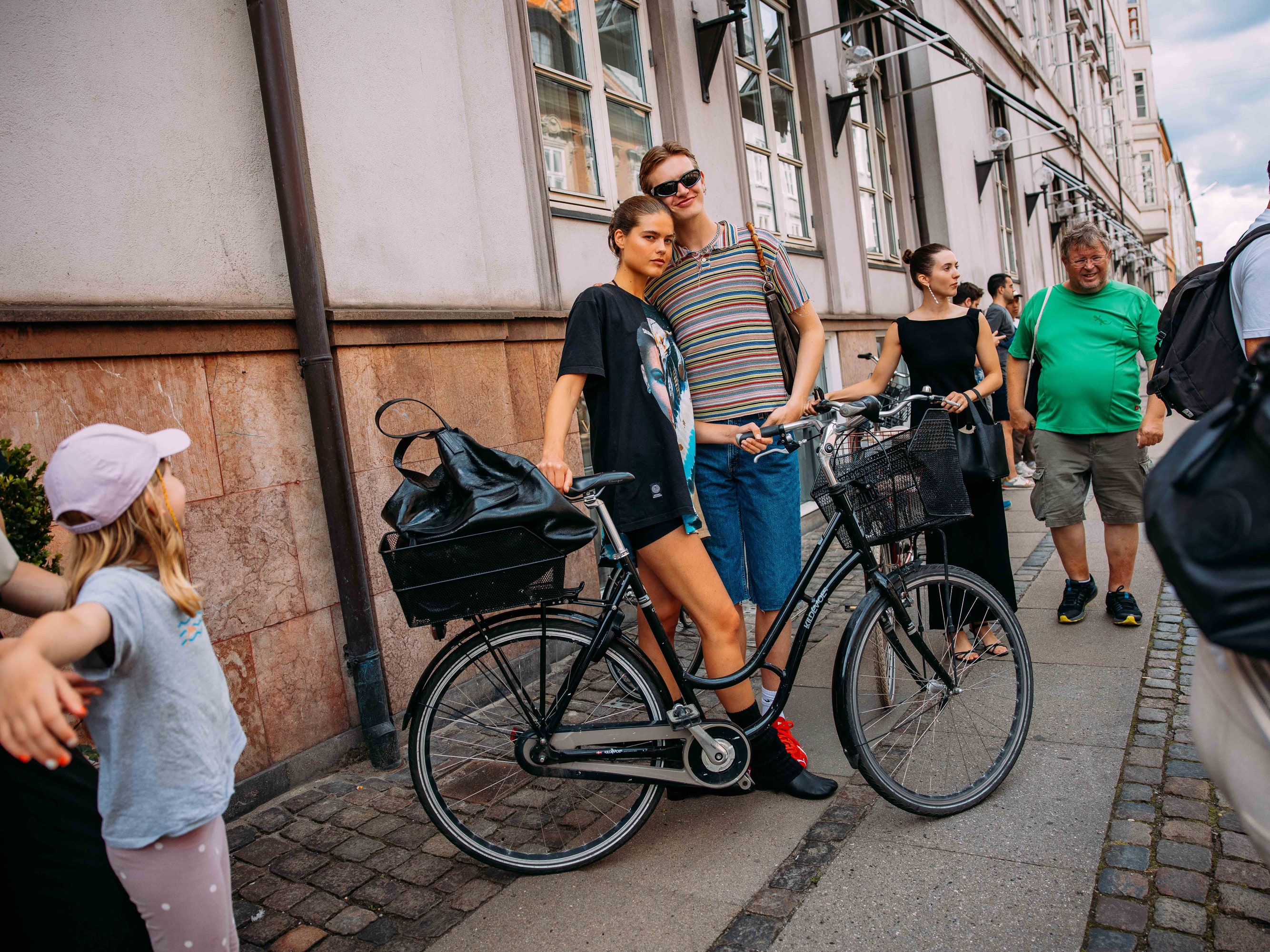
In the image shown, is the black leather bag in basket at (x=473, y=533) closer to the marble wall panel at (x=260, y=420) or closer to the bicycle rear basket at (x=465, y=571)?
the bicycle rear basket at (x=465, y=571)

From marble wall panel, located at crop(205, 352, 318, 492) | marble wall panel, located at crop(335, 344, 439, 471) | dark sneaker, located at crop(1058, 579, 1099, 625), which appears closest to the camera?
marble wall panel, located at crop(205, 352, 318, 492)

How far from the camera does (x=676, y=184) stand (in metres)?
3.18

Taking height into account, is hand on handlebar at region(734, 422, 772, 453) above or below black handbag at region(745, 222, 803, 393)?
below

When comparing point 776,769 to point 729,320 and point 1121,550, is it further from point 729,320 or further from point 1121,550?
point 1121,550

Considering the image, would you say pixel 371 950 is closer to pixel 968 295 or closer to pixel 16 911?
pixel 16 911

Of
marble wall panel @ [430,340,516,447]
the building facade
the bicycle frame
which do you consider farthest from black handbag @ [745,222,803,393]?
the building facade

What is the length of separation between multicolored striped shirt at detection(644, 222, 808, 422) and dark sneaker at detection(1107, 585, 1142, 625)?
2.51m

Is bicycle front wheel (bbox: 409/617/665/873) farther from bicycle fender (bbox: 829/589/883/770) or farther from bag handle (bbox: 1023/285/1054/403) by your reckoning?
bag handle (bbox: 1023/285/1054/403)

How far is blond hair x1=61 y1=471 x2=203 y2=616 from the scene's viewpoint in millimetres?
1639

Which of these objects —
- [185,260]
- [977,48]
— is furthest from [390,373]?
[977,48]

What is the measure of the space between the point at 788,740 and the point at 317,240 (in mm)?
2808

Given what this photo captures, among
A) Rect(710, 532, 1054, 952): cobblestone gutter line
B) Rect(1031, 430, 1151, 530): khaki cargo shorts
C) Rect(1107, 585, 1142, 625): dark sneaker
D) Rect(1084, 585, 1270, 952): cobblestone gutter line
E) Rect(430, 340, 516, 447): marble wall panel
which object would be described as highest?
Rect(430, 340, 516, 447): marble wall panel

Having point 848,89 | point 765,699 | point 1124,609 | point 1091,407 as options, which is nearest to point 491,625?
point 765,699

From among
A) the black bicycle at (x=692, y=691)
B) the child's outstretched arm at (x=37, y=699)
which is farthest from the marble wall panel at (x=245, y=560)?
the child's outstretched arm at (x=37, y=699)
